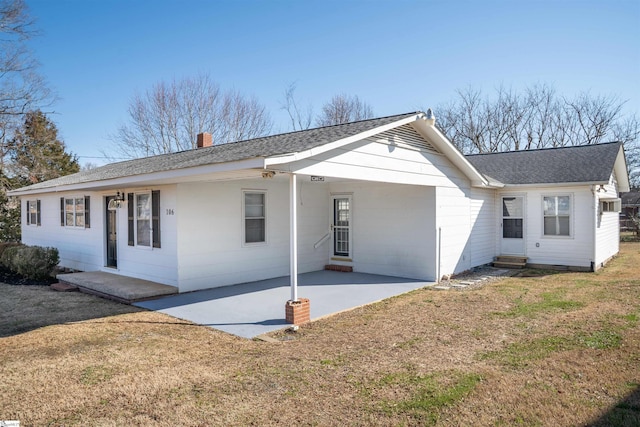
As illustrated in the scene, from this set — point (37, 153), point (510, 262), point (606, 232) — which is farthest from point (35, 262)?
point (606, 232)

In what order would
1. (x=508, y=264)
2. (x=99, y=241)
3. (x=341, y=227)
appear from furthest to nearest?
(x=508, y=264) → (x=341, y=227) → (x=99, y=241)

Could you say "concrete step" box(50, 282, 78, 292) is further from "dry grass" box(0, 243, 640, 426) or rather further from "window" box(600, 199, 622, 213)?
"window" box(600, 199, 622, 213)

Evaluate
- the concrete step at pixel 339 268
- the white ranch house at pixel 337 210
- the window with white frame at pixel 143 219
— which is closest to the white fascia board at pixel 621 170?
the white ranch house at pixel 337 210

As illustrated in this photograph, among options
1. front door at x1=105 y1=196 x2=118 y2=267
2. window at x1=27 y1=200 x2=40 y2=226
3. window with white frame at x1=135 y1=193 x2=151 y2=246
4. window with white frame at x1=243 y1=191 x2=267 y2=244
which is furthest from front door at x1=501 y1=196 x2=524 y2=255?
window at x1=27 y1=200 x2=40 y2=226

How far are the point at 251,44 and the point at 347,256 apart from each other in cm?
1035

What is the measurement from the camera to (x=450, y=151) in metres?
10.1

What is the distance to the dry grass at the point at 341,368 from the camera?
11.5 feet

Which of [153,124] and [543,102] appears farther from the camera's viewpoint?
[543,102]

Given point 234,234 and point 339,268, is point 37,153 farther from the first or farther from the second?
point 339,268

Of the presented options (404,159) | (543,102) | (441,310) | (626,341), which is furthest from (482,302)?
(543,102)

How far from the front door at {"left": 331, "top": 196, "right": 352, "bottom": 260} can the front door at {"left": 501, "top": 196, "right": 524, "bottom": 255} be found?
5265 millimetres

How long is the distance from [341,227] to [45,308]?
7.09m

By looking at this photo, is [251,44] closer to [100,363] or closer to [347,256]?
[347,256]

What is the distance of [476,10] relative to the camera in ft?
35.4
